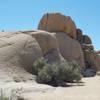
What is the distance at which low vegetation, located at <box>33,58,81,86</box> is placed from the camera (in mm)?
20812

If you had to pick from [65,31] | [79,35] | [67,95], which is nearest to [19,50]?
[67,95]

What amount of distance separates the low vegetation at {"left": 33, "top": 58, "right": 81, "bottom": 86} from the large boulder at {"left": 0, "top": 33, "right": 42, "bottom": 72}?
35.5 inches

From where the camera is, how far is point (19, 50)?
22.6 metres

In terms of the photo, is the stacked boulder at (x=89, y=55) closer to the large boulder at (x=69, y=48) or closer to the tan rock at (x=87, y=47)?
the tan rock at (x=87, y=47)

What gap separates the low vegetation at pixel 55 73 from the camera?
20.8 metres

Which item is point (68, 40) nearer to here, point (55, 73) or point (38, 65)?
point (38, 65)

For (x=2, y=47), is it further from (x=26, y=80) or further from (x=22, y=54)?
(x=26, y=80)

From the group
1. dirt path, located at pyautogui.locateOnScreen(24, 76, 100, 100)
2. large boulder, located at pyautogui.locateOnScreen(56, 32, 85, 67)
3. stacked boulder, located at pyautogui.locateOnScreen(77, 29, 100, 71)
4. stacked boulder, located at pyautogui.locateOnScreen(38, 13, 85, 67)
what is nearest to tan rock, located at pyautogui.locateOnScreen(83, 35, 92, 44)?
stacked boulder, located at pyautogui.locateOnScreen(77, 29, 100, 71)

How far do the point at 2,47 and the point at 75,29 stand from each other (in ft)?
60.1

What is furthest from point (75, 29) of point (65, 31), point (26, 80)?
point (26, 80)

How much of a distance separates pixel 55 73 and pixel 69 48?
48.2 feet

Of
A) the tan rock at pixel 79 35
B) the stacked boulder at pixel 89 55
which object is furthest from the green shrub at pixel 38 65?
the tan rock at pixel 79 35

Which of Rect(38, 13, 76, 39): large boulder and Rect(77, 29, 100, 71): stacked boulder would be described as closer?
Rect(38, 13, 76, 39): large boulder

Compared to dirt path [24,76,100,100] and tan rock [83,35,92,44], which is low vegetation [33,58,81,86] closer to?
dirt path [24,76,100,100]
